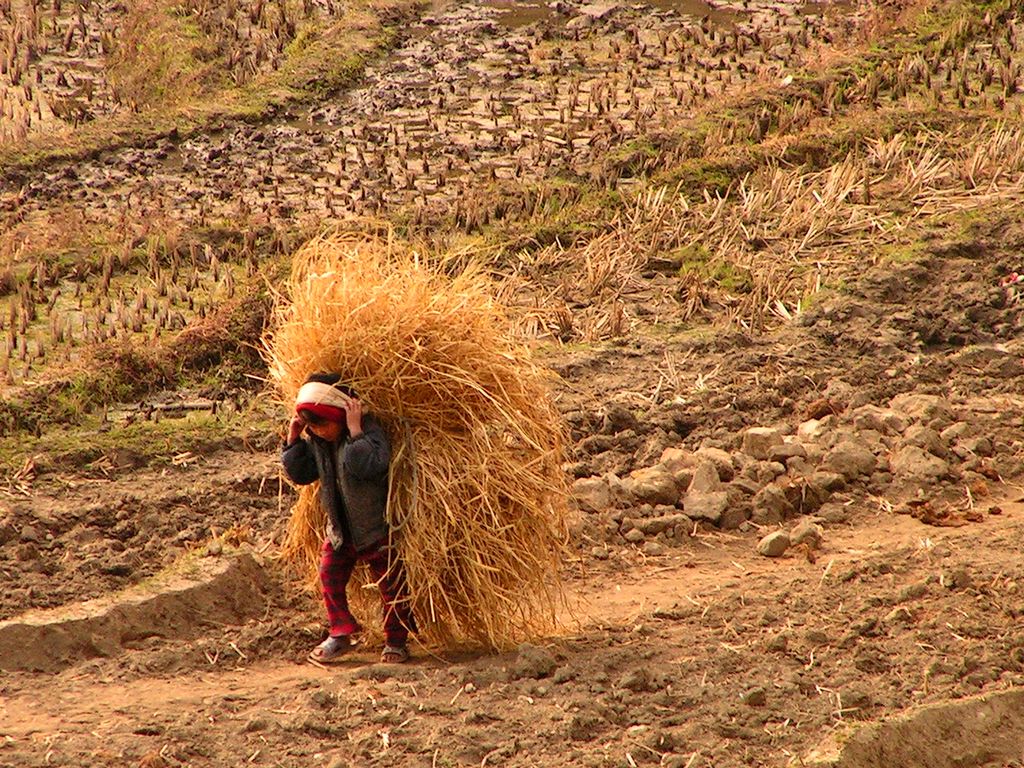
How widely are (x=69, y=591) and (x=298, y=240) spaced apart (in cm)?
347

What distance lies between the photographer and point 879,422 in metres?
6.47

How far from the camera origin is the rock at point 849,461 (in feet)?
20.3

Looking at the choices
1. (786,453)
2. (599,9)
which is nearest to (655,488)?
(786,453)

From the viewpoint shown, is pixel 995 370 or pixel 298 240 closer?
pixel 995 370

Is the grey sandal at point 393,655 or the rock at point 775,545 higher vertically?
the grey sandal at point 393,655

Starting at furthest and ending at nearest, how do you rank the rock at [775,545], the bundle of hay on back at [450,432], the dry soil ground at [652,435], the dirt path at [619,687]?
the rock at [775,545] < the bundle of hay on back at [450,432] < the dry soil ground at [652,435] < the dirt path at [619,687]

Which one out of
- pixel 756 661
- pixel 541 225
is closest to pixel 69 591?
pixel 756 661

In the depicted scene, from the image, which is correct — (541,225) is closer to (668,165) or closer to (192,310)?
(668,165)

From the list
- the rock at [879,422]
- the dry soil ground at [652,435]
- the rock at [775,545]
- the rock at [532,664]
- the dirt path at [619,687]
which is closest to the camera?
the dirt path at [619,687]

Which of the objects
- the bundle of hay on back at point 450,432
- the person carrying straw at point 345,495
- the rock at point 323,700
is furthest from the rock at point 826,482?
the rock at point 323,700

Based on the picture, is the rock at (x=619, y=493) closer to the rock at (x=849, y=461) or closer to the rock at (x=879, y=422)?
the rock at (x=849, y=461)

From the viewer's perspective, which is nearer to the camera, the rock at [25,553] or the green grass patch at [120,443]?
the rock at [25,553]

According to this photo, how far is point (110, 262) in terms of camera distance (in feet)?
25.7

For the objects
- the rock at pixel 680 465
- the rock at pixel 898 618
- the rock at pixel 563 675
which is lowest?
the rock at pixel 680 465
